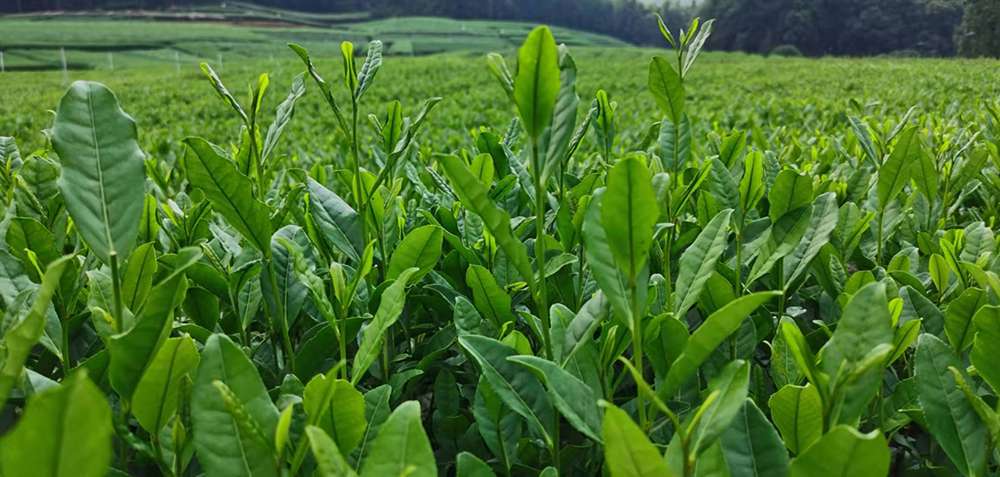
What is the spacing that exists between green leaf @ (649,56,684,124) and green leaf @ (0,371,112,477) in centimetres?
78

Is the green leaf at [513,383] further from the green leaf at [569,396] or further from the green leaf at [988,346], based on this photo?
the green leaf at [988,346]

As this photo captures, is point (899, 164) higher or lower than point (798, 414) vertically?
higher

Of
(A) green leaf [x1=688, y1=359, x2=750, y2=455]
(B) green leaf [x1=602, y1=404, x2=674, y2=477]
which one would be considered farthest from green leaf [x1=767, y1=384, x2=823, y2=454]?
(B) green leaf [x1=602, y1=404, x2=674, y2=477]

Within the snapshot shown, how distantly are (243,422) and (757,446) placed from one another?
0.46 metres

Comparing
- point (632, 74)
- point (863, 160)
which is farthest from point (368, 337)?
point (632, 74)

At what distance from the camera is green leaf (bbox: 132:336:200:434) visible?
24.5 inches

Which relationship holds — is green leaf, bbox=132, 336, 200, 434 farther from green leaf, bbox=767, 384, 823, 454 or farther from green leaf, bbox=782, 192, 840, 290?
green leaf, bbox=782, 192, 840, 290

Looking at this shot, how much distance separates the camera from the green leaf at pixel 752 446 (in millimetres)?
649

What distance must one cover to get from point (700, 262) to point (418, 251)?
392 mm

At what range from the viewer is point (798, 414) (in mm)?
681

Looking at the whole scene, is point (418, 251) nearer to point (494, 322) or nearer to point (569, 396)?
point (494, 322)

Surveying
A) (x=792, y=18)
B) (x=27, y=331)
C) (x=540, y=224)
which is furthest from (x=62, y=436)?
(x=792, y=18)

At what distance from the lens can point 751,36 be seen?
5012 cm

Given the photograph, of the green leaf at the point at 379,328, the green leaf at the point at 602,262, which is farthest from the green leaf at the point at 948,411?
the green leaf at the point at 379,328
